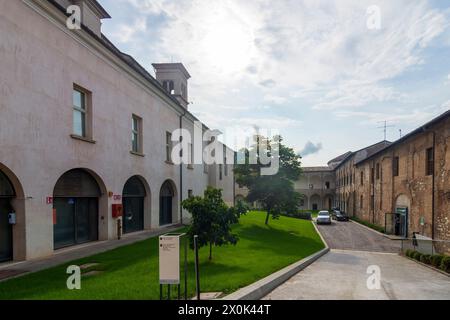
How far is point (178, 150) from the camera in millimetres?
23547

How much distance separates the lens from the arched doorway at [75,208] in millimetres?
11585

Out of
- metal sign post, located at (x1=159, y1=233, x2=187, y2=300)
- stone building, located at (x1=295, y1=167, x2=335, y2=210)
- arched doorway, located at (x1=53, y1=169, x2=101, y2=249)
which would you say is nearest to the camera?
metal sign post, located at (x1=159, y1=233, x2=187, y2=300)

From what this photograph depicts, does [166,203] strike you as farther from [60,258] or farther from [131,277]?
[131,277]

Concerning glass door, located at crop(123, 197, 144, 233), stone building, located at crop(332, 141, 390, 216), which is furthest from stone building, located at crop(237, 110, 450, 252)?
glass door, located at crop(123, 197, 144, 233)

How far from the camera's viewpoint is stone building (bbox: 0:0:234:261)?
30.5ft

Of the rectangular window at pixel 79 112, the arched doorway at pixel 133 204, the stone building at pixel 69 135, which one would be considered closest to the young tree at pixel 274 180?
the stone building at pixel 69 135

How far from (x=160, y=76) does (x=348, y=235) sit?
74.6ft

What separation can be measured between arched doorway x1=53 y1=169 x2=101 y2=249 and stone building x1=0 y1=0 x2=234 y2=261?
4cm

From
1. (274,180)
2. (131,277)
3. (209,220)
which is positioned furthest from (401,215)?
(131,277)

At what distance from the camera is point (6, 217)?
31.0ft

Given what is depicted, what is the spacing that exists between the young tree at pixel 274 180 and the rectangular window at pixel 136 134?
11901 mm

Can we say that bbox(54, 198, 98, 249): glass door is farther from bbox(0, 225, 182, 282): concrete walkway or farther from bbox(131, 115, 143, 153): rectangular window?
bbox(131, 115, 143, 153): rectangular window

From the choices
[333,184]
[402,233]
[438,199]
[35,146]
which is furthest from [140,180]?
[333,184]
